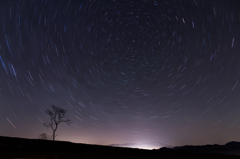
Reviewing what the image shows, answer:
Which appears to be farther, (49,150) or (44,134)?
(44,134)

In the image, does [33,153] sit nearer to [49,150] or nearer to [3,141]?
[49,150]

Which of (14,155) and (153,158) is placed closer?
(153,158)

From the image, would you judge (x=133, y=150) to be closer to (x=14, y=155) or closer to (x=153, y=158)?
(x=153, y=158)

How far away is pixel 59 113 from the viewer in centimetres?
3656

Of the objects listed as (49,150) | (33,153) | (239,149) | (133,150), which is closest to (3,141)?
(33,153)

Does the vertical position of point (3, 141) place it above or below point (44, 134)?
below

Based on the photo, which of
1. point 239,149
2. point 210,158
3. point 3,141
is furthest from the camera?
point 239,149

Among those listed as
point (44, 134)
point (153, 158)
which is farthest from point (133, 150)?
point (44, 134)

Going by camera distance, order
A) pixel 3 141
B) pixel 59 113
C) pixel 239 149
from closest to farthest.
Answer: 1. pixel 3 141
2. pixel 59 113
3. pixel 239 149

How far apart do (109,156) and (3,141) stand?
3008 millimetres

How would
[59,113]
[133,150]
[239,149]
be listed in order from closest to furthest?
[133,150] → [59,113] → [239,149]

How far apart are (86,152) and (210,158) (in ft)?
9.98

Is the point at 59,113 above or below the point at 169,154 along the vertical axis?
above

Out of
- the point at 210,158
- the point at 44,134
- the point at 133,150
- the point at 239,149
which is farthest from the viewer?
the point at 239,149
